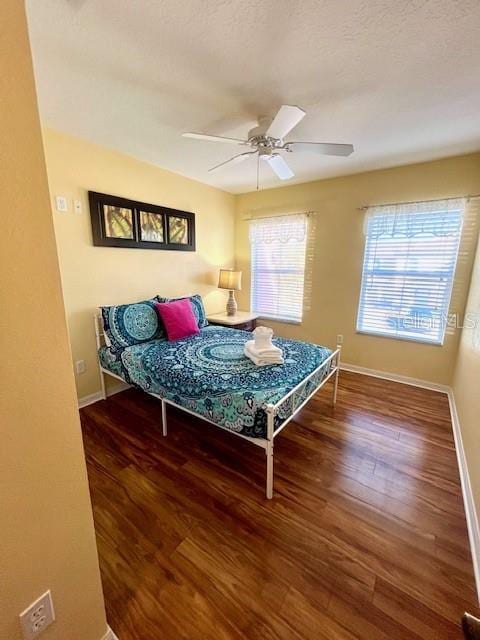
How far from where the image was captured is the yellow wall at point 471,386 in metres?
1.63

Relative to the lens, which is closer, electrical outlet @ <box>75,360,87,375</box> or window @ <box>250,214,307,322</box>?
electrical outlet @ <box>75,360,87,375</box>

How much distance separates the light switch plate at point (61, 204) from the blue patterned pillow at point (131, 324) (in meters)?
0.94

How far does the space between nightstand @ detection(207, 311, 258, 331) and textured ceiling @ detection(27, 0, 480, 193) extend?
2.07 metres

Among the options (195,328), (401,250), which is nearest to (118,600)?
(195,328)

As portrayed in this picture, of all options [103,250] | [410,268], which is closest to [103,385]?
[103,250]

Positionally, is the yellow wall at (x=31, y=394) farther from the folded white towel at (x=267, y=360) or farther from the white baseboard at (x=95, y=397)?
the white baseboard at (x=95, y=397)

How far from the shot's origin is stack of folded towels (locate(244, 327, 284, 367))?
2.14 m

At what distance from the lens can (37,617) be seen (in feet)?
2.59

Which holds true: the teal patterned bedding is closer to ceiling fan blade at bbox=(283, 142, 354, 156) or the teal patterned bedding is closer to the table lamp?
the table lamp

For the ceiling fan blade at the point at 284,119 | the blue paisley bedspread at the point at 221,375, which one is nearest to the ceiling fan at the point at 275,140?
the ceiling fan blade at the point at 284,119

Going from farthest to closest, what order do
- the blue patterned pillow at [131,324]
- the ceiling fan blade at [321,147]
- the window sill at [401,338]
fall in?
the window sill at [401,338]
the blue patterned pillow at [131,324]
the ceiling fan blade at [321,147]

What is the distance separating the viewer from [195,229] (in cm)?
367

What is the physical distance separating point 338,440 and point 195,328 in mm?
1810

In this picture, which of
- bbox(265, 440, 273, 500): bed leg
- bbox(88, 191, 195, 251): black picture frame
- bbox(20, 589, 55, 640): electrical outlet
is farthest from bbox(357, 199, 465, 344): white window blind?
bbox(20, 589, 55, 640): electrical outlet
